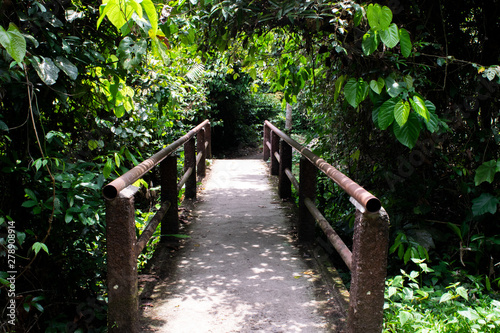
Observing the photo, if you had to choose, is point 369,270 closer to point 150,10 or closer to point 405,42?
point 405,42

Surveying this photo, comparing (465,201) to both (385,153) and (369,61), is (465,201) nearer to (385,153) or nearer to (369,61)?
(385,153)

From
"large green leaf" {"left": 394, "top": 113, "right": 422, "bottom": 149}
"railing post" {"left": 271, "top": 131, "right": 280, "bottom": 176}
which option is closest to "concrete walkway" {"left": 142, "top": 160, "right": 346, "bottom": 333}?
"large green leaf" {"left": 394, "top": 113, "right": 422, "bottom": 149}

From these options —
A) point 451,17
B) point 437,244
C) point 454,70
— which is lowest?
point 437,244

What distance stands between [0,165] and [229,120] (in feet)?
38.4

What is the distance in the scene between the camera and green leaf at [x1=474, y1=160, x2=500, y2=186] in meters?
3.10

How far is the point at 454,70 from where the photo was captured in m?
3.25

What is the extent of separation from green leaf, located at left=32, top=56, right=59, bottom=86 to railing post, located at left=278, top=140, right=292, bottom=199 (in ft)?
10.3

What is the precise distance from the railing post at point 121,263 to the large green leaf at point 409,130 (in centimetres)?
153

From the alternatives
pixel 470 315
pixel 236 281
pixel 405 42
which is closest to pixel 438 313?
pixel 470 315

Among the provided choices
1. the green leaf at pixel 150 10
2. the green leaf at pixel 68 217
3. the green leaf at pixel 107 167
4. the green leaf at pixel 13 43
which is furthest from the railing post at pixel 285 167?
the green leaf at pixel 13 43

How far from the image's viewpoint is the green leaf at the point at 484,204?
3.21 metres

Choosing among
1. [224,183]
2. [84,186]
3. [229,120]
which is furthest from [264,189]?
[229,120]

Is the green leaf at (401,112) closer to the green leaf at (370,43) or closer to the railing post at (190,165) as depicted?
the green leaf at (370,43)

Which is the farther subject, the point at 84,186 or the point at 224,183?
the point at 224,183
